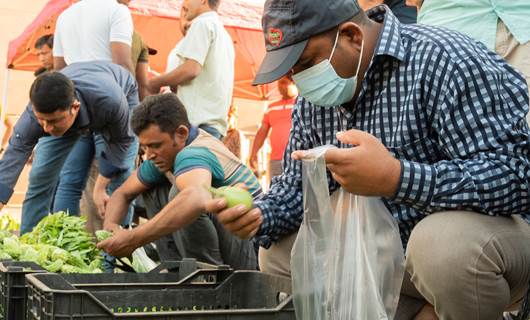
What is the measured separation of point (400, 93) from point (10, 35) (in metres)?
12.3

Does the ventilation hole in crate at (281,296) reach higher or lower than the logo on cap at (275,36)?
lower

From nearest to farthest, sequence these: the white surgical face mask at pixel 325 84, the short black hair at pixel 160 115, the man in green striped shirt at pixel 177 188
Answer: the white surgical face mask at pixel 325 84 < the man in green striped shirt at pixel 177 188 < the short black hair at pixel 160 115

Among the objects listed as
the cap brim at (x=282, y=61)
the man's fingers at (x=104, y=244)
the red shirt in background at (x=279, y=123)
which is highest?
the cap brim at (x=282, y=61)

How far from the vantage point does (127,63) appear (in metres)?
5.50

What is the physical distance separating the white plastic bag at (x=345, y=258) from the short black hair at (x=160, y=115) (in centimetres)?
189

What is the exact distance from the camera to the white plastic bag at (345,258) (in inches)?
85.4

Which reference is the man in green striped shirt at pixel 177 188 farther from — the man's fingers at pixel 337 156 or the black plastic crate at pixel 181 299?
the man's fingers at pixel 337 156

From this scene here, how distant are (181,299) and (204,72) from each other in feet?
10.2

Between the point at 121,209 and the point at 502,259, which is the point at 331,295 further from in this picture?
the point at 121,209

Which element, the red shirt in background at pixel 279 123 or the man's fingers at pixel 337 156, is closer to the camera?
the man's fingers at pixel 337 156

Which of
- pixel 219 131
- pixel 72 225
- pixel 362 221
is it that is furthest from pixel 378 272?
pixel 219 131

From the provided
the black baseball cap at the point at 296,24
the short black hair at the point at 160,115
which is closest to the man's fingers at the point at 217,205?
A: the black baseball cap at the point at 296,24

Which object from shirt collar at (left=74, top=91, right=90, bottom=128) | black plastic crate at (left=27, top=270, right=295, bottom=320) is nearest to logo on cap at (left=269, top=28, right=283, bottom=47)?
black plastic crate at (left=27, top=270, right=295, bottom=320)

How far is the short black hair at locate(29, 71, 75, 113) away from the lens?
4.52 metres
